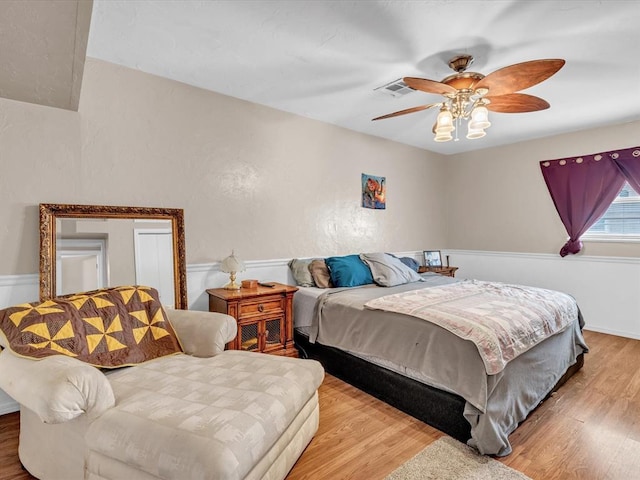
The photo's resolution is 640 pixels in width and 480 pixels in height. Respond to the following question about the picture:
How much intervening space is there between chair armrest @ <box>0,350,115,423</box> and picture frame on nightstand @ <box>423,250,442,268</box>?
4173mm

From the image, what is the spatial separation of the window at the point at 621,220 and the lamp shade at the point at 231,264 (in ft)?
13.0

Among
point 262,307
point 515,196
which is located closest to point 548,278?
point 515,196

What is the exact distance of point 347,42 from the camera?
86.1 inches

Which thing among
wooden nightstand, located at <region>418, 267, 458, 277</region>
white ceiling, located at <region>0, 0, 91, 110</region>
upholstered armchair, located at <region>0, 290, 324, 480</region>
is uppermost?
white ceiling, located at <region>0, 0, 91, 110</region>

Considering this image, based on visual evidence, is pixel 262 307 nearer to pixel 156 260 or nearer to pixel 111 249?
pixel 156 260

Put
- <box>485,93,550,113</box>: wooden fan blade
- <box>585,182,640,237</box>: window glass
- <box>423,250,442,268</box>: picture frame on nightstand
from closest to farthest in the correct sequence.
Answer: <box>485,93,550,113</box>: wooden fan blade → <box>585,182,640,237</box>: window glass → <box>423,250,442,268</box>: picture frame on nightstand

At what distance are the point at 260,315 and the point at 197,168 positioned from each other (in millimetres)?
1315

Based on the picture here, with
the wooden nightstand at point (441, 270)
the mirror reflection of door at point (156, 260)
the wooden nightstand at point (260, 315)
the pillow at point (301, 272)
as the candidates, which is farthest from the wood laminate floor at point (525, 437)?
the wooden nightstand at point (441, 270)

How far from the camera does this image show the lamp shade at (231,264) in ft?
9.34

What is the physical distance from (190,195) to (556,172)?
13.7 ft

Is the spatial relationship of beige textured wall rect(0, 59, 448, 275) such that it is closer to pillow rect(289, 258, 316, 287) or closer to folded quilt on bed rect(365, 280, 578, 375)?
pillow rect(289, 258, 316, 287)

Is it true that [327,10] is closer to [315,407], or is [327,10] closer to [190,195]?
[190,195]

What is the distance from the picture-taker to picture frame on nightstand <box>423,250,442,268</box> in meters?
4.88

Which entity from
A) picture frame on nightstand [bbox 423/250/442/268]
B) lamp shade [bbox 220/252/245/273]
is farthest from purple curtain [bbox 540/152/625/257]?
lamp shade [bbox 220/252/245/273]
